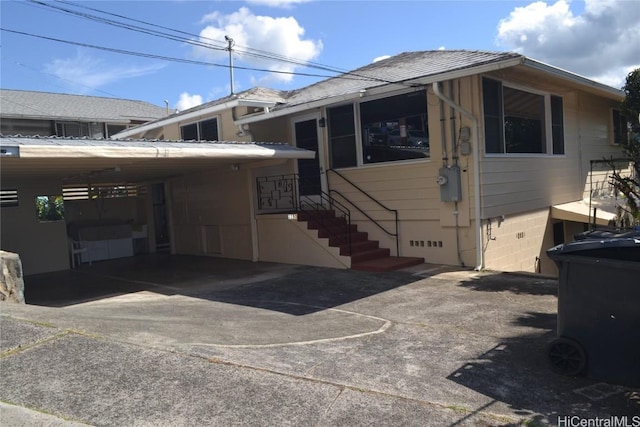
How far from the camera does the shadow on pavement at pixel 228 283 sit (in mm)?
7414

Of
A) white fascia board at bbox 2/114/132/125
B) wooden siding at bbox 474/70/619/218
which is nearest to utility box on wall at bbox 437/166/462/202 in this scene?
wooden siding at bbox 474/70/619/218

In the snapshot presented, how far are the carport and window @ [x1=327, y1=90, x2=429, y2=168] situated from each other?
85 cm

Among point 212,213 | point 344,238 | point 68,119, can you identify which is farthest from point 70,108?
point 344,238

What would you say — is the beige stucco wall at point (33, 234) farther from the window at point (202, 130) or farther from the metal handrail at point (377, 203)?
the metal handrail at point (377, 203)

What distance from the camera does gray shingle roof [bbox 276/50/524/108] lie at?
8727 mm

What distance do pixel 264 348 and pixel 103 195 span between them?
12.7 m

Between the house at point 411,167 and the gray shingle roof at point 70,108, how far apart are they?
27.3 feet

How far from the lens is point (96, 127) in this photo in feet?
68.6

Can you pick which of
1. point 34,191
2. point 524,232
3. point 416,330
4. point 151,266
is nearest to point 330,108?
point 524,232

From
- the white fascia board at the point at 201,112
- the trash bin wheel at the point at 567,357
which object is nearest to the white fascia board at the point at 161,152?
the white fascia board at the point at 201,112

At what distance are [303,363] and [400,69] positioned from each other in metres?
8.17

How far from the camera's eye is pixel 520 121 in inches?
413

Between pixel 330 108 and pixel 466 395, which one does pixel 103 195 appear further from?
pixel 466 395

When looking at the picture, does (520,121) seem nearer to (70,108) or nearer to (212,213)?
(212,213)
